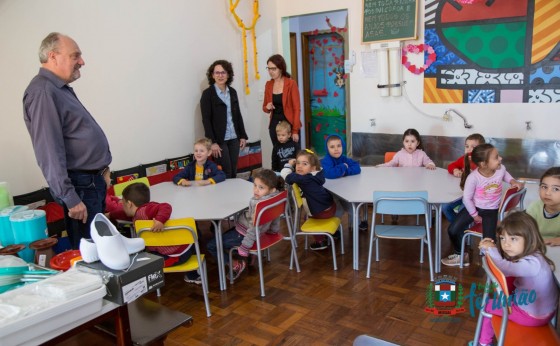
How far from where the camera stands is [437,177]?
141 inches

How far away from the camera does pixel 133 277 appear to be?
147 centimetres

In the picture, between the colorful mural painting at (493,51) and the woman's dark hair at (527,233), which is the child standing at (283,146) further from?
the woman's dark hair at (527,233)

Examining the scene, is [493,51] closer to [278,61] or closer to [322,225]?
[278,61]

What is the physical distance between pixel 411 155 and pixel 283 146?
115cm

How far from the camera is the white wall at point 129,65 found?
10.8 feet

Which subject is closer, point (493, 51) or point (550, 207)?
point (550, 207)

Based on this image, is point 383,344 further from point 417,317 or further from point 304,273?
point 304,273

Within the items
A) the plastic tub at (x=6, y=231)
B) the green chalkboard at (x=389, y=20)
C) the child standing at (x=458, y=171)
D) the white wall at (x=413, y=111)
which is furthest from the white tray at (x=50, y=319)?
the green chalkboard at (x=389, y=20)

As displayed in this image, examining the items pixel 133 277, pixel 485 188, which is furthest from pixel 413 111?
pixel 133 277

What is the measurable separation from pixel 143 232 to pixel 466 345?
1751mm

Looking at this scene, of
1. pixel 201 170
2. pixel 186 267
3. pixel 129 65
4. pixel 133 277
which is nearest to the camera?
pixel 133 277

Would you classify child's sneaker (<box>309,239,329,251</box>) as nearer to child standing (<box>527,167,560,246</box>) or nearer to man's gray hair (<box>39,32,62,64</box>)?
child standing (<box>527,167,560,246</box>)

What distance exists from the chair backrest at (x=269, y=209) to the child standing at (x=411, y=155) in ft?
4.88

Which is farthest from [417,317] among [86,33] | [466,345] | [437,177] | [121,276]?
[86,33]
